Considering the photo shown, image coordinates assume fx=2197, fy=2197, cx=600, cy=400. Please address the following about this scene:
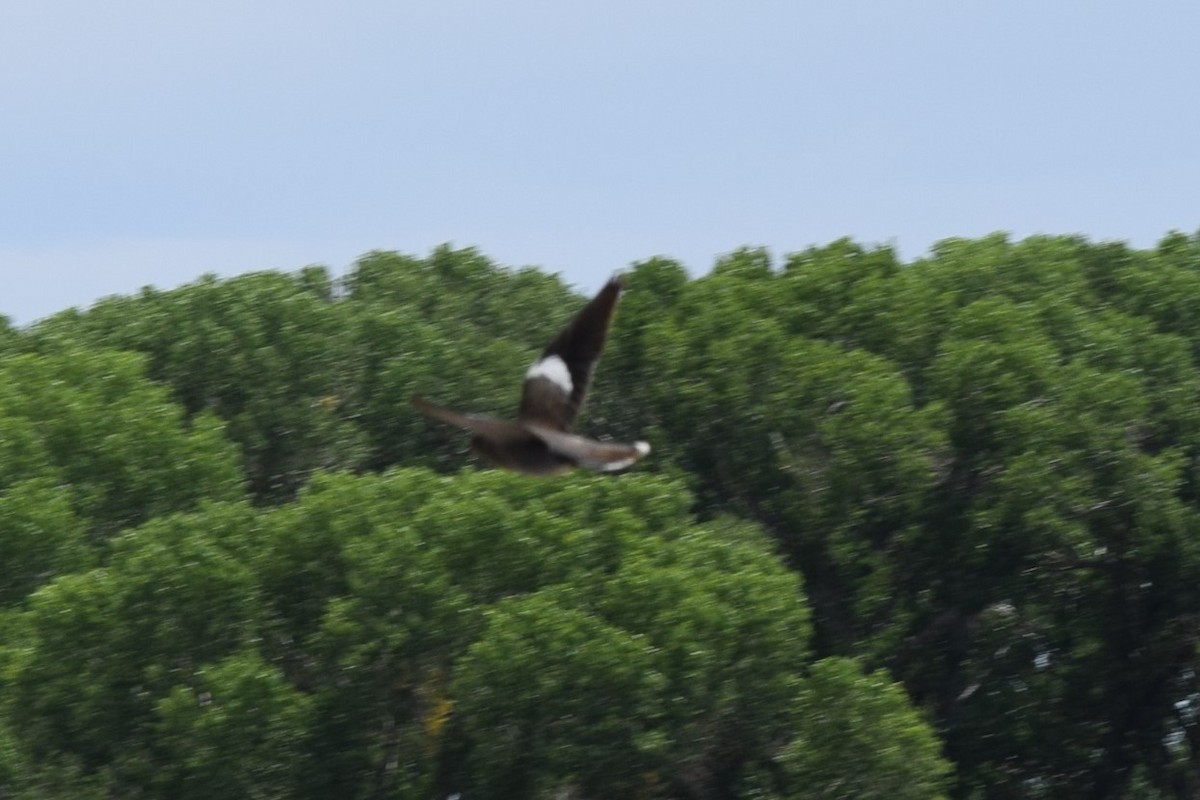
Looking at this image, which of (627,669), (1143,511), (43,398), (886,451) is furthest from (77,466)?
(1143,511)

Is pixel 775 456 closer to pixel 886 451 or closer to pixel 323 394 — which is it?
pixel 886 451

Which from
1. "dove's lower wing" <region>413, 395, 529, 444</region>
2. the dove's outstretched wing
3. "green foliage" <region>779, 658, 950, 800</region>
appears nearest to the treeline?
"green foliage" <region>779, 658, 950, 800</region>

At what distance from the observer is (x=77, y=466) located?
31703mm

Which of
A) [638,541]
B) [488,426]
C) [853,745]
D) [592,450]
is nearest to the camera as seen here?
[592,450]

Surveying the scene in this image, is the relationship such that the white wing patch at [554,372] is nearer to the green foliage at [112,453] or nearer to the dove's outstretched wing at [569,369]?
the dove's outstretched wing at [569,369]

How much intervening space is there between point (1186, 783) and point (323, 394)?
50.7 feet

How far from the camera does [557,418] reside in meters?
11.3

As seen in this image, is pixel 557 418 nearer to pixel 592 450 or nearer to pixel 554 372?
pixel 554 372

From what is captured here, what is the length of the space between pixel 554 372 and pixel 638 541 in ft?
58.6

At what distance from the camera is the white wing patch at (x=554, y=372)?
11.4 m

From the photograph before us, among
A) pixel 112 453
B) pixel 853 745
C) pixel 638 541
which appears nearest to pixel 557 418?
pixel 638 541

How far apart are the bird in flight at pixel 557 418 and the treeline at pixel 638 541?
1531 centimetres

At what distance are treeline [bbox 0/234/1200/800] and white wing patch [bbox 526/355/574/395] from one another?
15.3 meters

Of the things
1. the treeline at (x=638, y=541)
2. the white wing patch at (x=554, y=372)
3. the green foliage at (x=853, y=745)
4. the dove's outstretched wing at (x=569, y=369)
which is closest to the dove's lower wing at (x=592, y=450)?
the dove's outstretched wing at (x=569, y=369)
